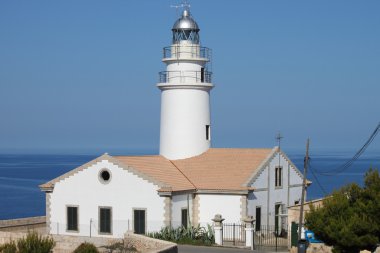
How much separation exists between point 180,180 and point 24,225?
8.15m

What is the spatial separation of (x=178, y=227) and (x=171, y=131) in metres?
6.46

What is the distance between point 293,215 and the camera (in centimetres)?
3459

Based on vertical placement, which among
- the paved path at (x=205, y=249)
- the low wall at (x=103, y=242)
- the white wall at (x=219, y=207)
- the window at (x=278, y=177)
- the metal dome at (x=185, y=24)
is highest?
the metal dome at (x=185, y=24)

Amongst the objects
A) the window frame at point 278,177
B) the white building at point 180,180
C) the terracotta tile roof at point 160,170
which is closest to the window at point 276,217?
the white building at point 180,180

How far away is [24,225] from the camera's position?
132 ft

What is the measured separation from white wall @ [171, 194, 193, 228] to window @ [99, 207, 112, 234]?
297 cm

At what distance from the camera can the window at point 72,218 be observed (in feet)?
125

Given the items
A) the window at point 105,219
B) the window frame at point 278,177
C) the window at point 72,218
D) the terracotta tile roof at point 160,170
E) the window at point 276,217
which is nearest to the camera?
the terracotta tile roof at point 160,170

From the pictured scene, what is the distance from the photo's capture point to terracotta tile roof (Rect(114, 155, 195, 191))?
36875 millimetres

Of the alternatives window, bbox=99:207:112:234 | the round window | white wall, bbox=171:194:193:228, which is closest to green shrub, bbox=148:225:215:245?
white wall, bbox=171:194:193:228

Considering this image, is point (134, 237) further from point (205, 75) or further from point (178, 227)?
point (205, 75)

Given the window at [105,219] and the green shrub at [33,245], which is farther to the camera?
the window at [105,219]

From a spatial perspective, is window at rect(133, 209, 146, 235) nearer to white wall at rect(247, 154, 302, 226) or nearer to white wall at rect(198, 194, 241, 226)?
white wall at rect(198, 194, 241, 226)

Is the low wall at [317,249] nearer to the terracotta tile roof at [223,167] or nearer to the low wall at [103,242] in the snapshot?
the terracotta tile roof at [223,167]
